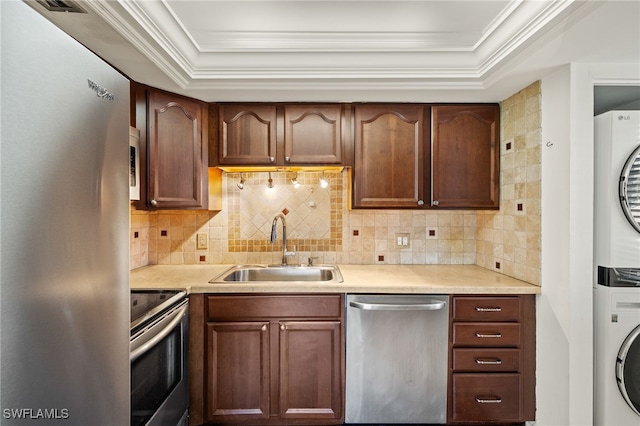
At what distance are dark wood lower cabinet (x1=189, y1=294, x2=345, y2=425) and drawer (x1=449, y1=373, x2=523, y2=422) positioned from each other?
717 millimetres

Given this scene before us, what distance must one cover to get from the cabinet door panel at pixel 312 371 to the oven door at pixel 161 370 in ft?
1.88

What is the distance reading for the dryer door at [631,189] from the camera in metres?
1.61

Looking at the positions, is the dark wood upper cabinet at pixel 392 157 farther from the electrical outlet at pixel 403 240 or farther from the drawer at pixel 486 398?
the drawer at pixel 486 398

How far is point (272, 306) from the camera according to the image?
1931 mm

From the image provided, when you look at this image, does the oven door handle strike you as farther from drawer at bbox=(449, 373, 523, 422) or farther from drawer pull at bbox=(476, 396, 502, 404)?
drawer pull at bbox=(476, 396, 502, 404)

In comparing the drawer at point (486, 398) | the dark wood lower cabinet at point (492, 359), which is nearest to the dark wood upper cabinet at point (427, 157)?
the dark wood lower cabinet at point (492, 359)

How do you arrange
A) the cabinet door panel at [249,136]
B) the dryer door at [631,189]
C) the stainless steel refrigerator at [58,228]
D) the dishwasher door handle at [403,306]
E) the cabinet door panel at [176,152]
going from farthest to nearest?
1. the cabinet door panel at [249,136]
2. the cabinet door panel at [176,152]
3. the dishwasher door handle at [403,306]
4. the dryer door at [631,189]
5. the stainless steel refrigerator at [58,228]

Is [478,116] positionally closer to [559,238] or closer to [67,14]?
[559,238]

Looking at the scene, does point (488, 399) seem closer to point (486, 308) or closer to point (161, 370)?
point (486, 308)

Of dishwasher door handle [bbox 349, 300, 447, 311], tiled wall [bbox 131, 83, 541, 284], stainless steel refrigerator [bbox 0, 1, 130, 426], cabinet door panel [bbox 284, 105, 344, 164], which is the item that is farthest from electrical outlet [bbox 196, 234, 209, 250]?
stainless steel refrigerator [bbox 0, 1, 130, 426]

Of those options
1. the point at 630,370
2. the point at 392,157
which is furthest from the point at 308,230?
the point at 630,370

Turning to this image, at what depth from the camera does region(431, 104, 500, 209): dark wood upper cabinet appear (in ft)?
7.41

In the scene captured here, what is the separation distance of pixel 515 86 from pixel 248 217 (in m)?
2.10

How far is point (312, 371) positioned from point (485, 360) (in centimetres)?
106
